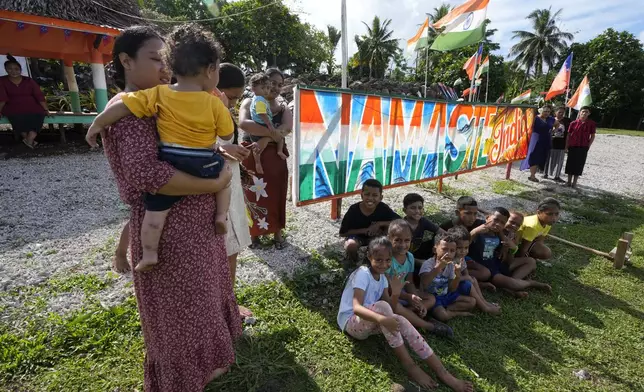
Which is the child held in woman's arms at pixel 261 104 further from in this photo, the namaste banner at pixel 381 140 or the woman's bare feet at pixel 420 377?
the woman's bare feet at pixel 420 377

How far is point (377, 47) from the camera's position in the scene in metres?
41.0

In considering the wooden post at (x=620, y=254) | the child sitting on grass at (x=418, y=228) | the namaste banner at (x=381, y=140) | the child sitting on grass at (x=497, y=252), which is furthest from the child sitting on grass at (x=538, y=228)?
the namaste banner at (x=381, y=140)

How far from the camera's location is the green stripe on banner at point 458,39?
20.7 feet

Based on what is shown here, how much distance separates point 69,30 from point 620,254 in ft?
34.1

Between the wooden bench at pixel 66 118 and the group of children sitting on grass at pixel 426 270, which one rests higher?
the wooden bench at pixel 66 118

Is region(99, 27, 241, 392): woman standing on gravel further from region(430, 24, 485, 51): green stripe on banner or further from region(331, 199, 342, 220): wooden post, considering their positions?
region(430, 24, 485, 51): green stripe on banner

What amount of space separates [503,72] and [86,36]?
35851 mm

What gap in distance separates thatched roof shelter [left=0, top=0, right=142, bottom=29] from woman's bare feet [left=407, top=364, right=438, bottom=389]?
8.86 metres

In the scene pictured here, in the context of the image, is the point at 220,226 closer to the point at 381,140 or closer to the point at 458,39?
the point at 381,140

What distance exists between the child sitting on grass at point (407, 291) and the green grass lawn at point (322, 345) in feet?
0.35

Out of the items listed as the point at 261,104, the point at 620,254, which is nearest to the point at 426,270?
the point at 261,104

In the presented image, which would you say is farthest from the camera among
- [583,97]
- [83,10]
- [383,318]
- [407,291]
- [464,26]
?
[583,97]

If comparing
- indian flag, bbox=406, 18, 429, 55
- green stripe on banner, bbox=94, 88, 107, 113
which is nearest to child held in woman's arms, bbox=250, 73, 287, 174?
indian flag, bbox=406, 18, 429, 55

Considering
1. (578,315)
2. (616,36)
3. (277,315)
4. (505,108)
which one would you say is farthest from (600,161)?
(616,36)
